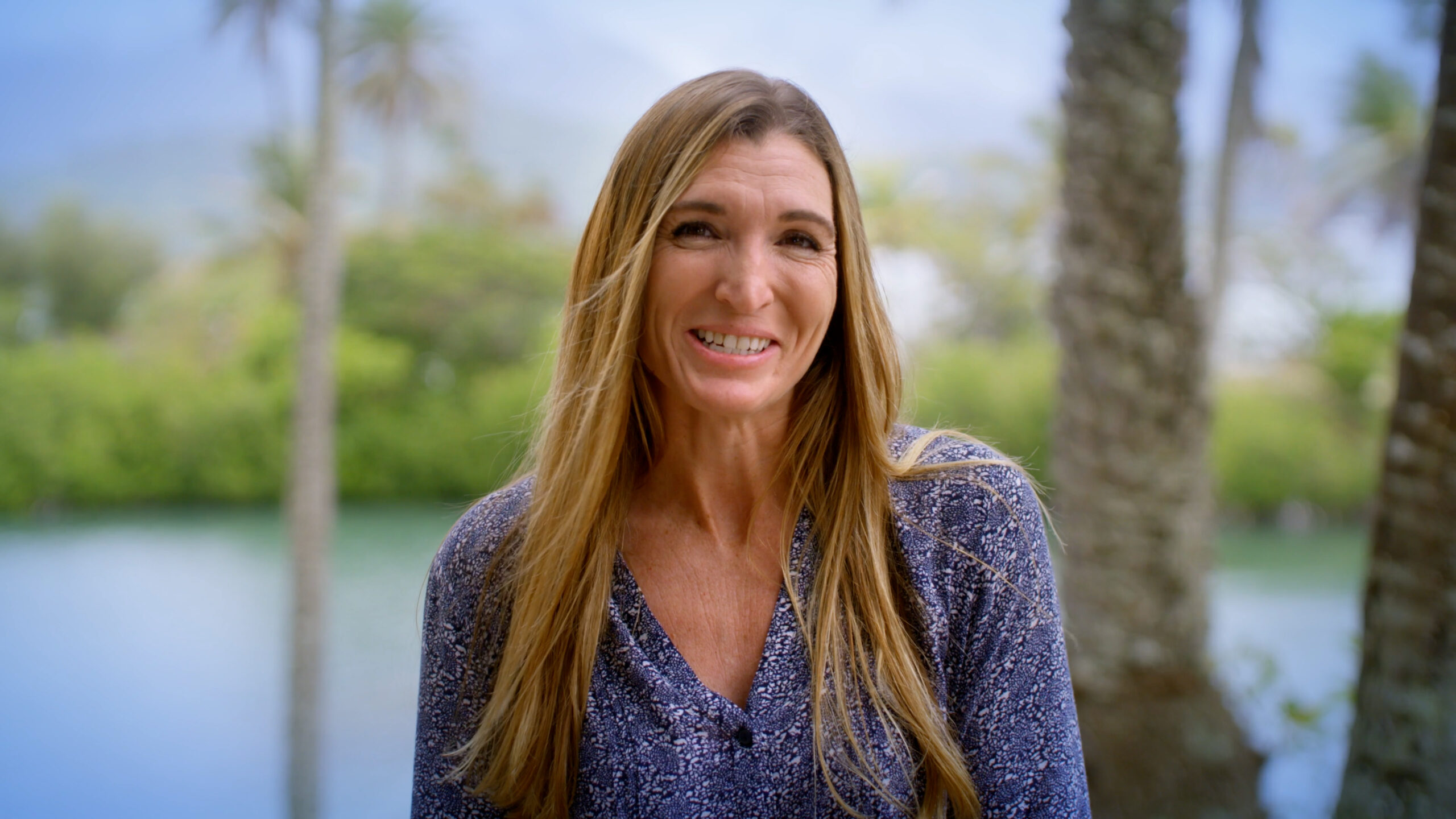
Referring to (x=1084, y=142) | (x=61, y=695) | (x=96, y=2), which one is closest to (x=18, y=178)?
(x=96, y=2)

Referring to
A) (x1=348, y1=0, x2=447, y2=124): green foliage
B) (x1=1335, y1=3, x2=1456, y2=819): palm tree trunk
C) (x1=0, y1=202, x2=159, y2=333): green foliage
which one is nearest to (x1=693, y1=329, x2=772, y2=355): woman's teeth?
(x1=1335, y1=3, x2=1456, y2=819): palm tree trunk

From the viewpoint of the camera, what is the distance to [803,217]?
4.48 ft

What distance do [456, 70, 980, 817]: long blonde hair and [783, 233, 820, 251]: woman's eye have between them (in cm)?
5

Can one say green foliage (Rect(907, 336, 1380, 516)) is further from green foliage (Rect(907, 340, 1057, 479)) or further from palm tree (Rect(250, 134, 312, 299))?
palm tree (Rect(250, 134, 312, 299))

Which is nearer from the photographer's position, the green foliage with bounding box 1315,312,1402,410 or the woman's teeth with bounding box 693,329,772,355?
the woman's teeth with bounding box 693,329,772,355

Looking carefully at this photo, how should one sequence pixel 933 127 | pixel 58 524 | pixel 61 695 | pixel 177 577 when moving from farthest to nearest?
pixel 933 127
pixel 58 524
pixel 177 577
pixel 61 695

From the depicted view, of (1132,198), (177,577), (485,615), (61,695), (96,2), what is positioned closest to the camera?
(485,615)

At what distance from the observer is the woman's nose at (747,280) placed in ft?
4.41

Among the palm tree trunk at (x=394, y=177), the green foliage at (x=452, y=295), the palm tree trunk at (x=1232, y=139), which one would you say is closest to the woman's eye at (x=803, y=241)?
the palm tree trunk at (x=1232, y=139)

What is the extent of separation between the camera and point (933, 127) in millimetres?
45906

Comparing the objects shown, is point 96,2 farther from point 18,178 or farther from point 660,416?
point 660,416

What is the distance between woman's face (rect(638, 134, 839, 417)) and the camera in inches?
53.2

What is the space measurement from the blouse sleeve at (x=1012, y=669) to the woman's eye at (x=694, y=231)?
518mm

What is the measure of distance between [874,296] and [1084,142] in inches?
102
